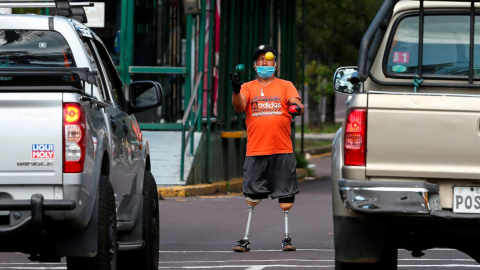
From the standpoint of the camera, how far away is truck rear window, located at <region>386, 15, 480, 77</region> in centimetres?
585

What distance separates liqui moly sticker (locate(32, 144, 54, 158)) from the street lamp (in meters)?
10.7

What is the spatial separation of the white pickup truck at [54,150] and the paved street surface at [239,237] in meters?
2.17

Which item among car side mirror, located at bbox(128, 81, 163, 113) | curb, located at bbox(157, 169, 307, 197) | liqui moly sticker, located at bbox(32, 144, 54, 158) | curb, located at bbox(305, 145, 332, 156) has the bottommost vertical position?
curb, located at bbox(305, 145, 332, 156)

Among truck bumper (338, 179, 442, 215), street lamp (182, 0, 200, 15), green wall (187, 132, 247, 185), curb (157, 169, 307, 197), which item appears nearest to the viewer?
truck bumper (338, 179, 442, 215)

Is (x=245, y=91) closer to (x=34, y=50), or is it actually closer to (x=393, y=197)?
(x=34, y=50)

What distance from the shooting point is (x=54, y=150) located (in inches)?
194

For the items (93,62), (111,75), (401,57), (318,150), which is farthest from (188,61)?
(318,150)

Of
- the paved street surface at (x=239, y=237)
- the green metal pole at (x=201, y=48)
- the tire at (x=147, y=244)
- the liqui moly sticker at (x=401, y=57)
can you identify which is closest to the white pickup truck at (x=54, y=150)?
the tire at (x=147, y=244)

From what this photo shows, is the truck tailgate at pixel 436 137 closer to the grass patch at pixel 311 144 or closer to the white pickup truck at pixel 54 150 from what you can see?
the white pickup truck at pixel 54 150

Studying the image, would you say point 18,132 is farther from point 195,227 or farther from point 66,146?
point 195,227

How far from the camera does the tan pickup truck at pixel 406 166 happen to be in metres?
5.10

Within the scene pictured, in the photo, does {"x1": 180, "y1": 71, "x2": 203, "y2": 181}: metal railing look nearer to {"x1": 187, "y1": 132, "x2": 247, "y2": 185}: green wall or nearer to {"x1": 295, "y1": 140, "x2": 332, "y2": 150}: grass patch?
{"x1": 187, "y1": 132, "x2": 247, "y2": 185}: green wall

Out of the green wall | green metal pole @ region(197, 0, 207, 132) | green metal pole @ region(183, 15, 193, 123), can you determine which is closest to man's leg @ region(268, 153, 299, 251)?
the green wall

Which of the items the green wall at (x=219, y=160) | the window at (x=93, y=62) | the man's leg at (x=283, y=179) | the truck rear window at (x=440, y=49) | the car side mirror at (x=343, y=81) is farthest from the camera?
the green wall at (x=219, y=160)
